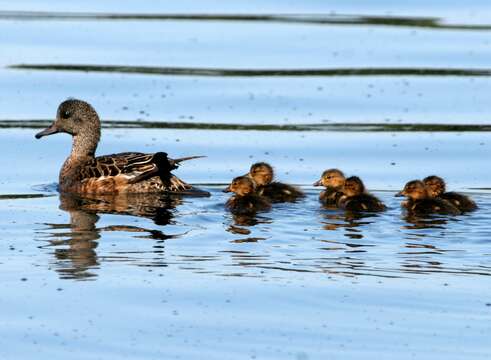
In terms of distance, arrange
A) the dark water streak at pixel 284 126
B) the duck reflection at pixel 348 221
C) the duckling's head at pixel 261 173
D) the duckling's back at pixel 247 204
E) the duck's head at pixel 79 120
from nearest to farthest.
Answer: the duck reflection at pixel 348 221
the duckling's back at pixel 247 204
the duckling's head at pixel 261 173
the duck's head at pixel 79 120
the dark water streak at pixel 284 126

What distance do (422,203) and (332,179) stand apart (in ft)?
3.83

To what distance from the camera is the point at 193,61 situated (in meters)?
21.1

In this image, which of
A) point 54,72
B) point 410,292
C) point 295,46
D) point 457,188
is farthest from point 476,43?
point 410,292

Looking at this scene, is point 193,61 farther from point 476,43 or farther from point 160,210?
point 160,210

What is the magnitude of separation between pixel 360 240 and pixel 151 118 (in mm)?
6538

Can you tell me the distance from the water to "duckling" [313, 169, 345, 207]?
43 centimetres

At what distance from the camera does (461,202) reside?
43.7 ft

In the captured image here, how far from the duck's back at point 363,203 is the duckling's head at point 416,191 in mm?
257

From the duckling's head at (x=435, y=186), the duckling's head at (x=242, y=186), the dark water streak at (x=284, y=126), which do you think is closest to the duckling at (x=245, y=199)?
the duckling's head at (x=242, y=186)

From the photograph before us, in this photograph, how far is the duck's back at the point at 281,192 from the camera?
13914mm

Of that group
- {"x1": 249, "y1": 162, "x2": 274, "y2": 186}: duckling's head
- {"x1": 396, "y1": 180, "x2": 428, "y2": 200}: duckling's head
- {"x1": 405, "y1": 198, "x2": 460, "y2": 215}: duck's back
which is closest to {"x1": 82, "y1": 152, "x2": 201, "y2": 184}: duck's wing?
{"x1": 249, "y1": 162, "x2": 274, "y2": 186}: duckling's head

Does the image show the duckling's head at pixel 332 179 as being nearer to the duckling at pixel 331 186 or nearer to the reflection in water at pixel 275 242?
the duckling at pixel 331 186

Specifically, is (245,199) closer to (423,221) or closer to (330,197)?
(330,197)

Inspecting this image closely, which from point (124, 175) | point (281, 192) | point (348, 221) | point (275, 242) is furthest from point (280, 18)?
point (275, 242)
